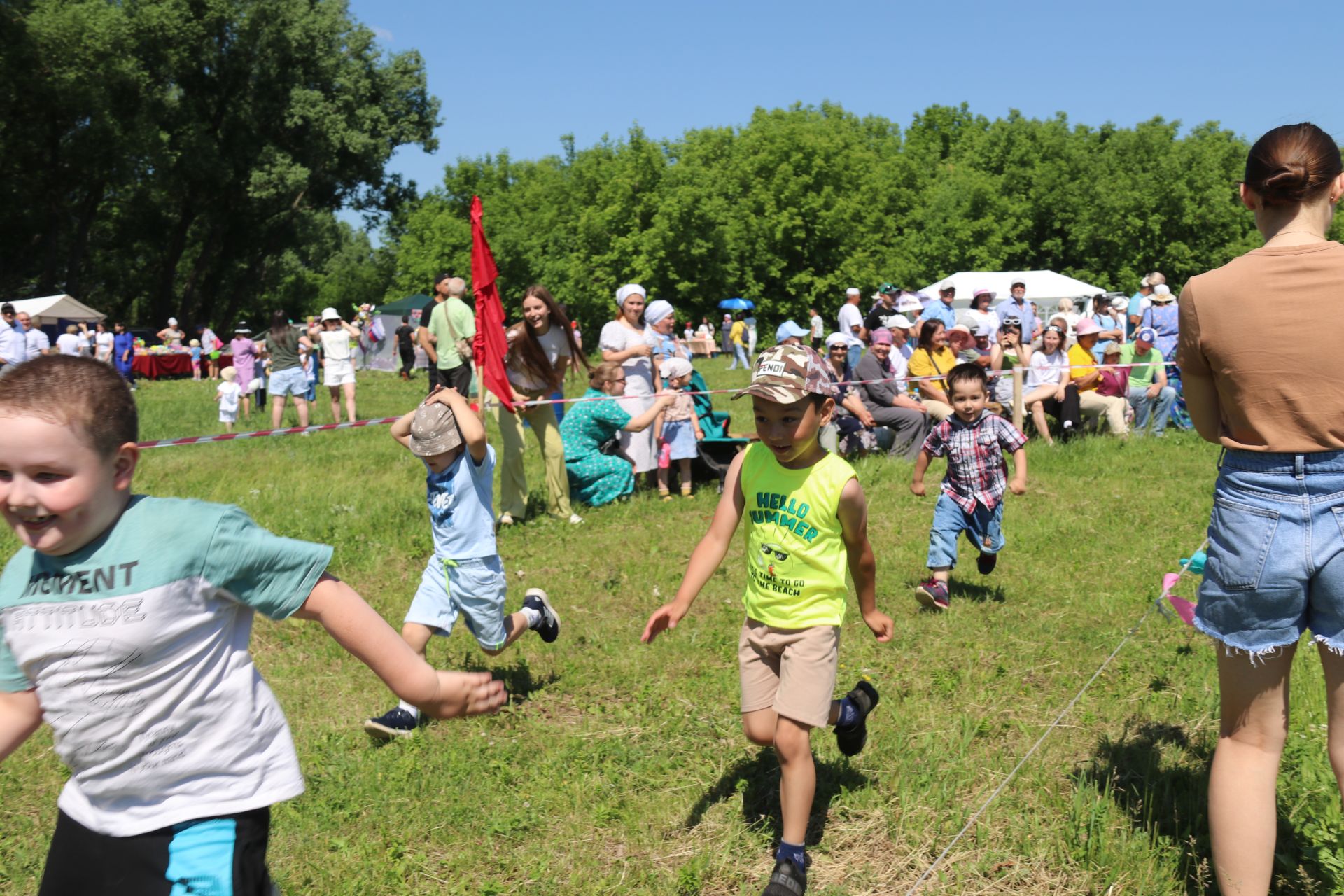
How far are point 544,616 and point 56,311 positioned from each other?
3326 centimetres

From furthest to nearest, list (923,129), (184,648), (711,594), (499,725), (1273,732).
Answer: (923,129), (711,594), (499,725), (1273,732), (184,648)

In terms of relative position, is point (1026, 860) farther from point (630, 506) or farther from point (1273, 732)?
point (630, 506)

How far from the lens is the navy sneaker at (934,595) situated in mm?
7066

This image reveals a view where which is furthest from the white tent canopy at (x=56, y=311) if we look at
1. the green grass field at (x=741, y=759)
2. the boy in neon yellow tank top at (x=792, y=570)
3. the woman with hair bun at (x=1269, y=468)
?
the woman with hair bun at (x=1269, y=468)

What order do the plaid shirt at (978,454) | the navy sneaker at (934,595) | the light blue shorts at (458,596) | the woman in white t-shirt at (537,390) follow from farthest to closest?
the woman in white t-shirt at (537,390)
the plaid shirt at (978,454)
the navy sneaker at (934,595)
the light blue shorts at (458,596)

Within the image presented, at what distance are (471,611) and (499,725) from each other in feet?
1.98

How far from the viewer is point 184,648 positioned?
2.44m

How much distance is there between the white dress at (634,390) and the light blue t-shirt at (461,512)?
5252 millimetres

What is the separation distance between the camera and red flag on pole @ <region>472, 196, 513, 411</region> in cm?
833

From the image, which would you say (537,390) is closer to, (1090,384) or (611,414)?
(611,414)

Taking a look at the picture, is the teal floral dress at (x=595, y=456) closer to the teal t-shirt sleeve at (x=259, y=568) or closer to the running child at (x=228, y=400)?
the teal t-shirt sleeve at (x=259, y=568)

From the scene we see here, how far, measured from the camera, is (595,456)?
436 inches

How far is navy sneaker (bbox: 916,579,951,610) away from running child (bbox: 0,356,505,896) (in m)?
4.97

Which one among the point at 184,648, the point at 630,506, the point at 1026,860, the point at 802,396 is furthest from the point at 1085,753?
the point at 630,506
